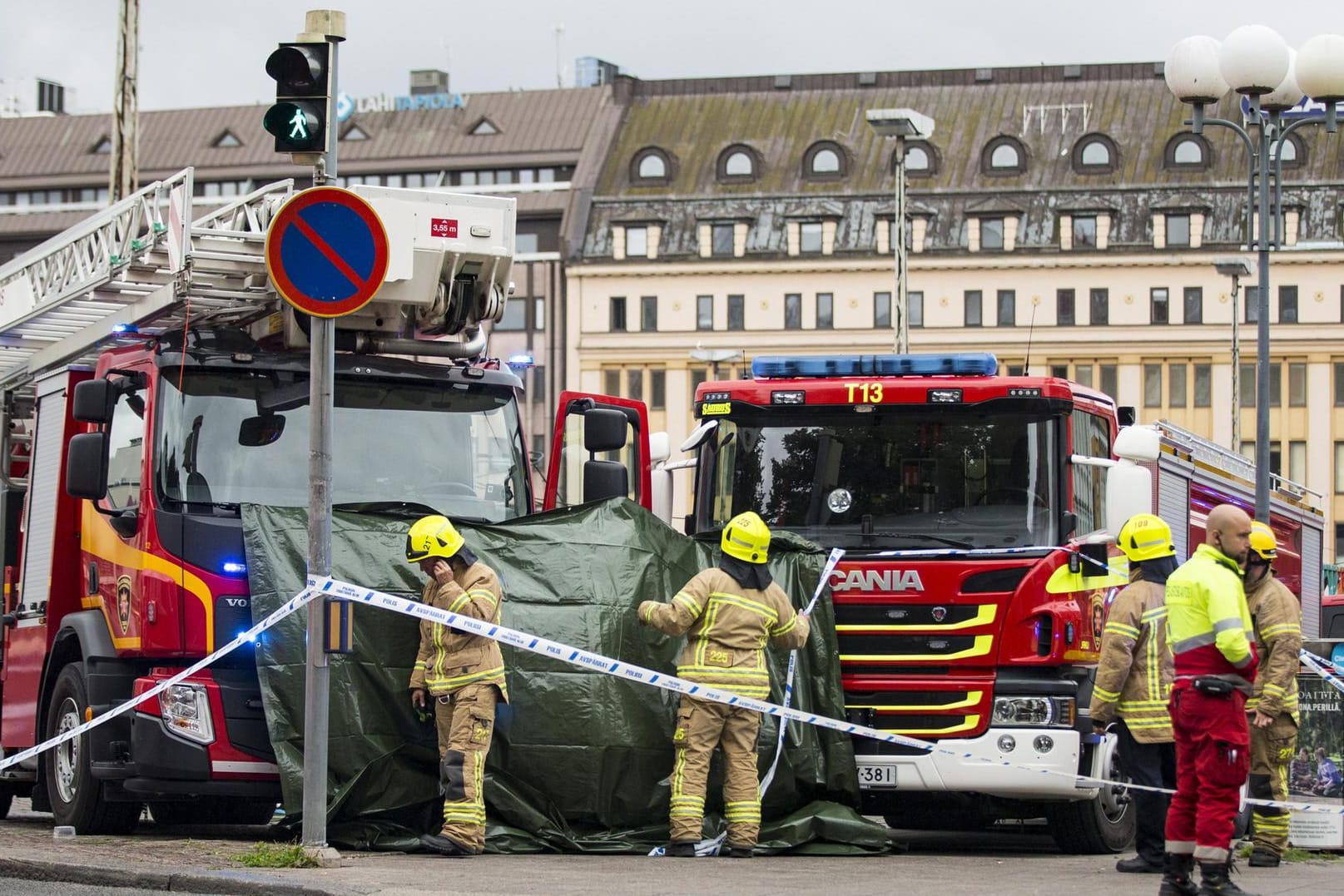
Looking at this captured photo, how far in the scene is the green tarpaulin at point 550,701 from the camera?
12.7 metres

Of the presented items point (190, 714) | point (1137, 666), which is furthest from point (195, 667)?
point (1137, 666)

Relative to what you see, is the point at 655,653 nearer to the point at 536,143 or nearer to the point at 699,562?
the point at 699,562

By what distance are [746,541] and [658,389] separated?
71.4 meters

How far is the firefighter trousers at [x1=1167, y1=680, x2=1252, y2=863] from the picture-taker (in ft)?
34.1

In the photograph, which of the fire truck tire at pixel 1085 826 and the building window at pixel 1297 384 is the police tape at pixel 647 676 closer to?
the fire truck tire at pixel 1085 826

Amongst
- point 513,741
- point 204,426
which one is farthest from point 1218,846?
point 204,426

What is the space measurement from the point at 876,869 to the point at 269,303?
472cm

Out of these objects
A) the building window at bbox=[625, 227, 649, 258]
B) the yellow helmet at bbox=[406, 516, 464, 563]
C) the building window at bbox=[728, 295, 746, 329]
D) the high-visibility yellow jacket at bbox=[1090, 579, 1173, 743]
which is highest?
the building window at bbox=[625, 227, 649, 258]

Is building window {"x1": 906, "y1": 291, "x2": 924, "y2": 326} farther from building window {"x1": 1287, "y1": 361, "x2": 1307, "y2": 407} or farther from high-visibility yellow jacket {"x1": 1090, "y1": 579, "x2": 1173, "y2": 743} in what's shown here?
high-visibility yellow jacket {"x1": 1090, "y1": 579, "x2": 1173, "y2": 743}

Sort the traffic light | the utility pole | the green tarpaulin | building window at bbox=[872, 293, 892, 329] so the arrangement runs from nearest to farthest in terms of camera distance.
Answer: the traffic light → the green tarpaulin → the utility pole → building window at bbox=[872, 293, 892, 329]

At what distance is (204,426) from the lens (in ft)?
43.5

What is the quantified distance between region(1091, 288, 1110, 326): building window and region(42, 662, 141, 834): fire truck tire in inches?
2718

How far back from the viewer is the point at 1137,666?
12805 millimetres

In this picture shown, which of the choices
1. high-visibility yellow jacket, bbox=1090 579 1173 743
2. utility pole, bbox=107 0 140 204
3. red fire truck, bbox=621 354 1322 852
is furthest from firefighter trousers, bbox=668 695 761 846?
utility pole, bbox=107 0 140 204
